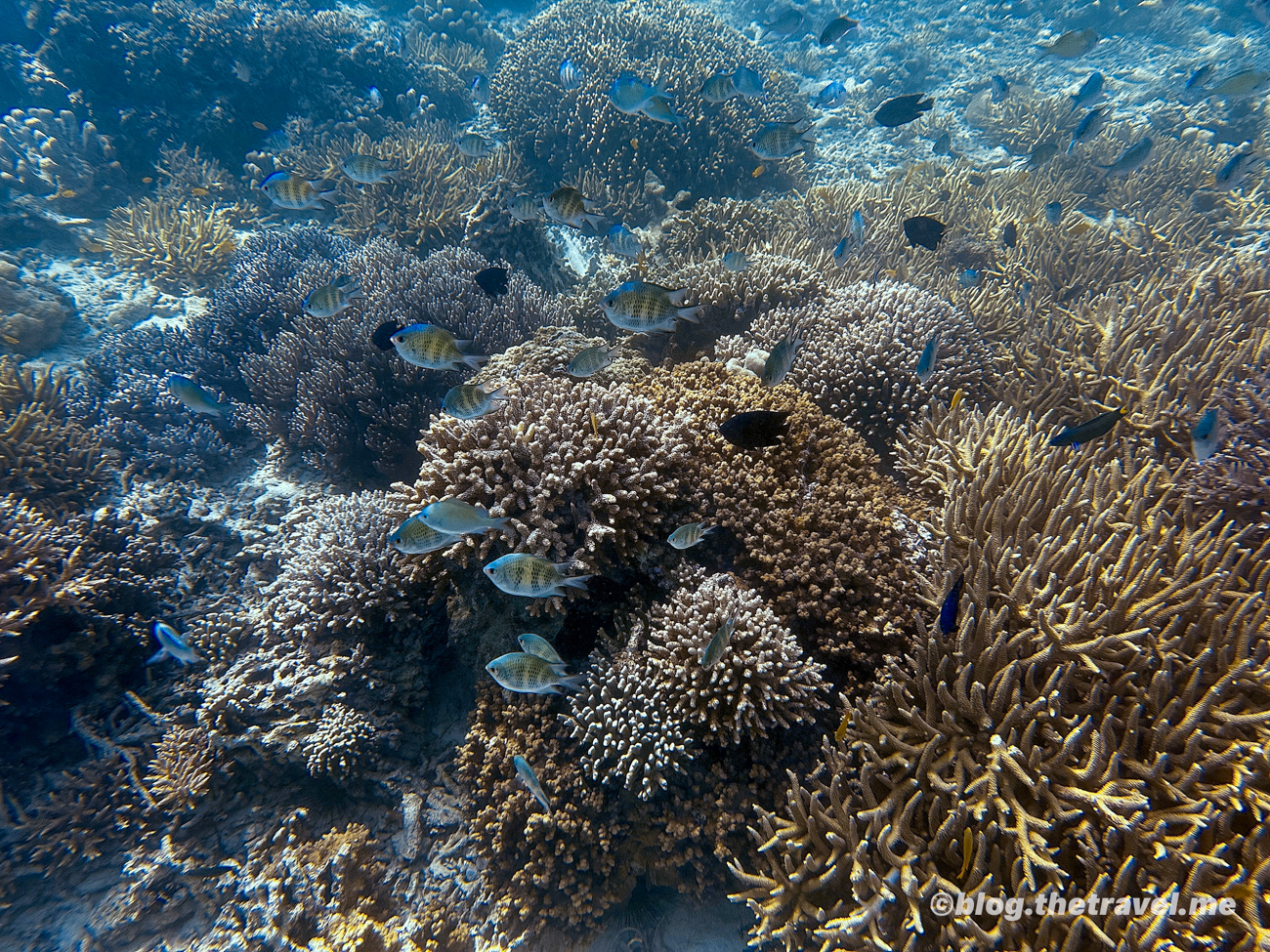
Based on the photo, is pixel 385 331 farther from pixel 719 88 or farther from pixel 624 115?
pixel 624 115

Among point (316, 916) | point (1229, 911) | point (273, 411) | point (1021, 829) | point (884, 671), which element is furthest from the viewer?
point (273, 411)

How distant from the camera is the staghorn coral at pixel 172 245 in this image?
A: 941 cm

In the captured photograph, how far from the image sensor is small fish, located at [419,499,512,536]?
266 cm

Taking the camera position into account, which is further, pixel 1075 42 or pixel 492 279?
pixel 1075 42

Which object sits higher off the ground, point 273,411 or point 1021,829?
point 1021,829

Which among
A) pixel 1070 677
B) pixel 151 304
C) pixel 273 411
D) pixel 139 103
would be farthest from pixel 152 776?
pixel 139 103

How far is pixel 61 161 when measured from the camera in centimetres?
1033

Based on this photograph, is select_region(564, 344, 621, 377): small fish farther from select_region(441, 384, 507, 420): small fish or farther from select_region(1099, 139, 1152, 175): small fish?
select_region(1099, 139, 1152, 175): small fish

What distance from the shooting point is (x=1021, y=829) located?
217cm

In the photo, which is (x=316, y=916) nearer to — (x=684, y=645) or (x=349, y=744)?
(x=349, y=744)

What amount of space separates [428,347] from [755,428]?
222 cm

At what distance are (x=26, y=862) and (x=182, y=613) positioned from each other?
1979mm

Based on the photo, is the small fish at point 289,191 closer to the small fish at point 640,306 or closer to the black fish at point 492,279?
the black fish at point 492,279

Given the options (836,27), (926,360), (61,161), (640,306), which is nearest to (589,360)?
(640,306)
